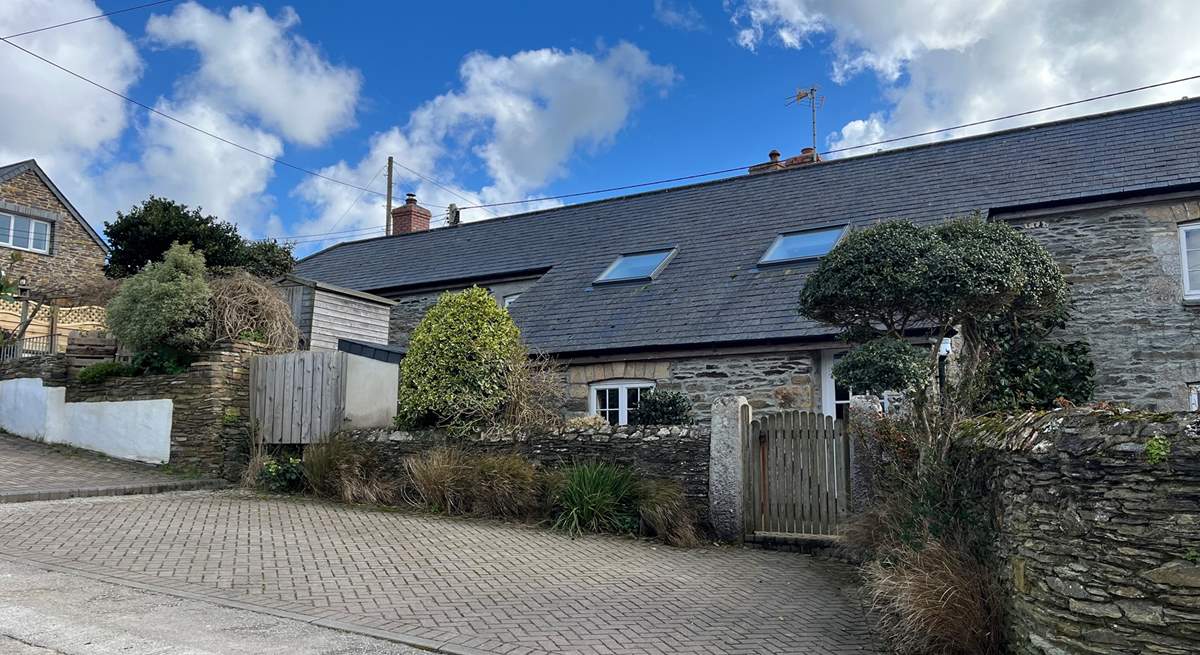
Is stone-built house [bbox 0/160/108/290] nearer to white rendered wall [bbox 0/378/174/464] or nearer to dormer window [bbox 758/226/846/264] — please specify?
white rendered wall [bbox 0/378/174/464]

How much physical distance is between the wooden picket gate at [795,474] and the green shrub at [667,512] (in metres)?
0.74

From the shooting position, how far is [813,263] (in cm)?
1452

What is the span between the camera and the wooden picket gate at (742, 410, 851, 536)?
9555 millimetres

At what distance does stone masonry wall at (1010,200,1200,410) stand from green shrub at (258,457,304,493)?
1201 centimetres

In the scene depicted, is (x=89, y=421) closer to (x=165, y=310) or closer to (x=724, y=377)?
(x=165, y=310)

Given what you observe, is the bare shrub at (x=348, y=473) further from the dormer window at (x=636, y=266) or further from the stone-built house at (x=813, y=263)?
the dormer window at (x=636, y=266)

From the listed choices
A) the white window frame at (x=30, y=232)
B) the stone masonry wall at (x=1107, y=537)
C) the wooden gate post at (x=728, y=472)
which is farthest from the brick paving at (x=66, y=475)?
the white window frame at (x=30, y=232)

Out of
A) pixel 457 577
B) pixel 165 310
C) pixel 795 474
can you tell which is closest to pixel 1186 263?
pixel 795 474

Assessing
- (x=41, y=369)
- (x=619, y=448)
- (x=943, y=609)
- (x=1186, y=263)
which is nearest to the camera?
(x=943, y=609)

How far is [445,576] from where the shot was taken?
287 inches

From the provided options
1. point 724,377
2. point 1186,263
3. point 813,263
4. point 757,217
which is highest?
point 757,217

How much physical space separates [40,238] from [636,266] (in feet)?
77.2

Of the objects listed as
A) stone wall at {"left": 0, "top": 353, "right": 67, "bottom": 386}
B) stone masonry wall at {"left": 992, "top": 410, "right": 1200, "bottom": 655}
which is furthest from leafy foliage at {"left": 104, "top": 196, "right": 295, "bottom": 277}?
stone masonry wall at {"left": 992, "top": 410, "right": 1200, "bottom": 655}

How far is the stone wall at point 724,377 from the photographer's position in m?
13.0
